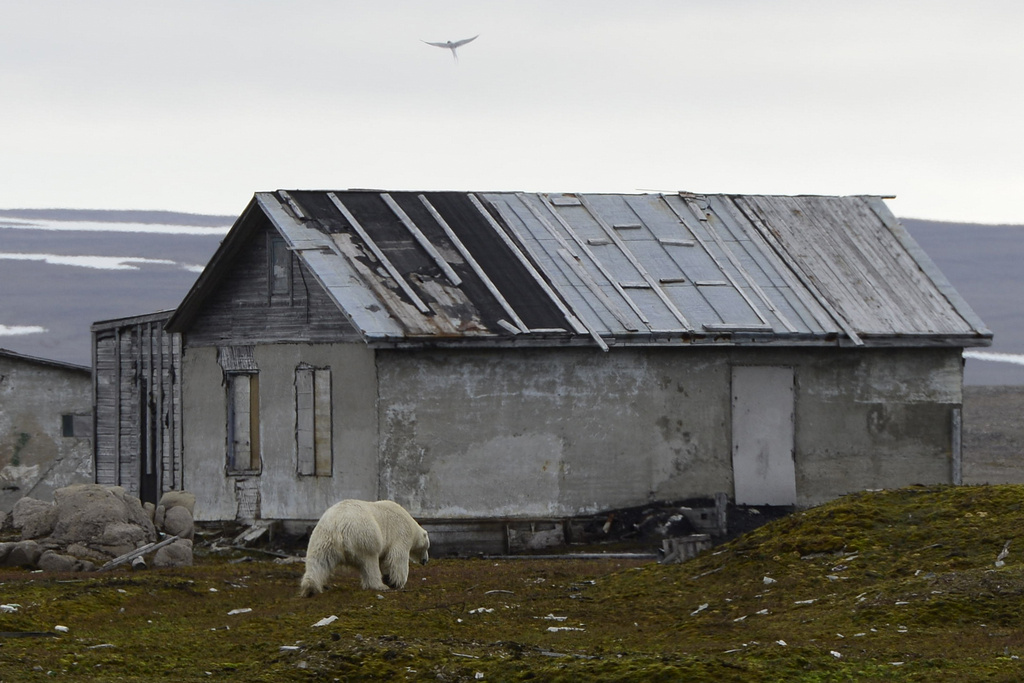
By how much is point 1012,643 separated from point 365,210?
15358 millimetres

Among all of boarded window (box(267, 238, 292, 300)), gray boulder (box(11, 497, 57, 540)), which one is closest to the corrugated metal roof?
boarded window (box(267, 238, 292, 300))

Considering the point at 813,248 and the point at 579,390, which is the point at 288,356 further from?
the point at 813,248

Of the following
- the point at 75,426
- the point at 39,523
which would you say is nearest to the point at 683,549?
the point at 39,523

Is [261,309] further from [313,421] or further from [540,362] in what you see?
[540,362]

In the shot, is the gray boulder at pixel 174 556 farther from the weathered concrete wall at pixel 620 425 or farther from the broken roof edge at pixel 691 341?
the broken roof edge at pixel 691 341

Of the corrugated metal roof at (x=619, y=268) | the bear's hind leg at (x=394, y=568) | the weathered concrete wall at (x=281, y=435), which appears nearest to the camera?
the bear's hind leg at (x=394, y=568)

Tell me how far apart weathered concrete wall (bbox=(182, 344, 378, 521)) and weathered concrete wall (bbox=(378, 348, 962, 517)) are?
0.50 metres

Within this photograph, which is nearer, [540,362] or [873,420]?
[540,362]

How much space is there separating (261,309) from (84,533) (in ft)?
17.9

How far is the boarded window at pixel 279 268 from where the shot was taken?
22706 mm

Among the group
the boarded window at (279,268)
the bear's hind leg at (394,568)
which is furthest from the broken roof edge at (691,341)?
the bear's hind leg at (394,568)

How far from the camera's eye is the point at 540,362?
69.7 feet

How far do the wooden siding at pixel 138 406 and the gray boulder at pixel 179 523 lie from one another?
12.5 ft

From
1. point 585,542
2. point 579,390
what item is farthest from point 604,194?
point 585,542
